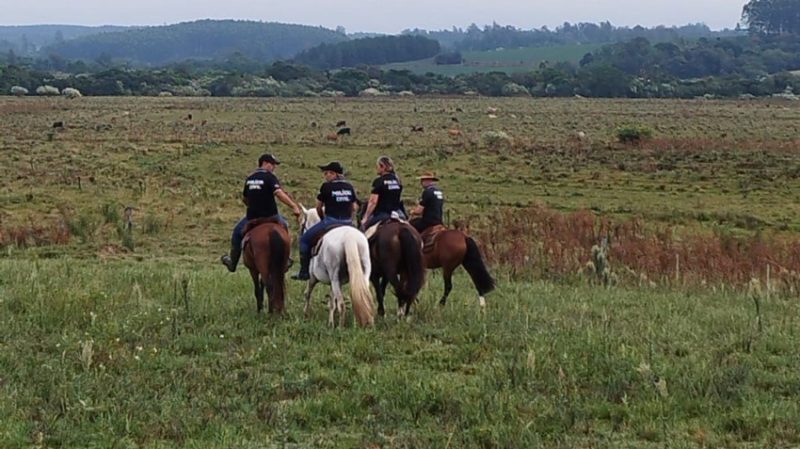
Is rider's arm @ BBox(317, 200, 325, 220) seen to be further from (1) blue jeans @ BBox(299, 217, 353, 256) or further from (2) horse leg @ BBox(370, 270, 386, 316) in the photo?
(2) horse leg @ BBox(370, 270, 386, 316)

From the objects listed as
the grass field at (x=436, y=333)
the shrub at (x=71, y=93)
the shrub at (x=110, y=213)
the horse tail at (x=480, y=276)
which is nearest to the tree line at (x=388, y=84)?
the shrub at (x=71, y=93)

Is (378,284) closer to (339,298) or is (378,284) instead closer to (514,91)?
(339,298)

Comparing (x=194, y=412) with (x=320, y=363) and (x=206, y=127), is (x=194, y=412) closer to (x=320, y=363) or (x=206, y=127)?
(x=320, y=363)

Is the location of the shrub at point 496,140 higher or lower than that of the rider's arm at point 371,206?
lower

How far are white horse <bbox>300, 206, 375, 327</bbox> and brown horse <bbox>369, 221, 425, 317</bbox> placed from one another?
22.0 inches

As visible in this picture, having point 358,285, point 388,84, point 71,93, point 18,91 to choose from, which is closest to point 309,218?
point 358,285

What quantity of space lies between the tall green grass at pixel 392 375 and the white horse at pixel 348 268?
307mm

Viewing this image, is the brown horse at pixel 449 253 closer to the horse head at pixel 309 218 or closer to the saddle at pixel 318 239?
the horse head at pixel 309 218

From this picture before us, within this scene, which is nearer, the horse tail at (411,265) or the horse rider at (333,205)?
the horse tail at (411,265)

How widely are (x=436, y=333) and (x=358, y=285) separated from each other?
996 millimetres

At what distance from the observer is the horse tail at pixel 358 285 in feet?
36.3

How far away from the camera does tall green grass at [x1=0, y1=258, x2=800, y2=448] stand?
7.32 m

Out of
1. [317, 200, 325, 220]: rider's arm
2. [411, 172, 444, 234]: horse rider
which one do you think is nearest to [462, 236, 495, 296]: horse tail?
[411, 172, 444, 234]: horse rider

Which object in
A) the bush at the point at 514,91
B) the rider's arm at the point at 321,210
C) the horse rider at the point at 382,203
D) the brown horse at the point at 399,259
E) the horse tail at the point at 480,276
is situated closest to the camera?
the brown horse at the point at 399,259
